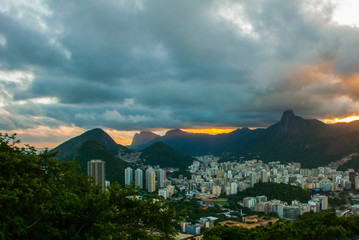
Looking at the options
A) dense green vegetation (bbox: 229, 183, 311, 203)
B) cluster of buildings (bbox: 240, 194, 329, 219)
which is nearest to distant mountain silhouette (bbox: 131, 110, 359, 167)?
dense green vegetation (bbox: 229, 183, 311, 203)

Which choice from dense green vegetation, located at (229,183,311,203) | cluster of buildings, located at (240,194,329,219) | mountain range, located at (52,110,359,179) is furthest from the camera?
mountain range, located at (52,110,359,179)

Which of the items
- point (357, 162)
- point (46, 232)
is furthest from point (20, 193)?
point (357, 162)

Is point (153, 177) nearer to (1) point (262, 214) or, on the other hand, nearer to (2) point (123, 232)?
(1) point (262, 214)

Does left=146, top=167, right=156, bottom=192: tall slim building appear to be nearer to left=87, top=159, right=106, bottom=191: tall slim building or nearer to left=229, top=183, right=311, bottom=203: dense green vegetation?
left=87, top=159, right=106, bottom=191: tall slim building

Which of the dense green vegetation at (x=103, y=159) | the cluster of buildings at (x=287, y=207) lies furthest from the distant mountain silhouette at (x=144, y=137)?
the cluster of buildings at (x=287, y=207)

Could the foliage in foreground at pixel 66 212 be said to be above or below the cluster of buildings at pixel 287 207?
above

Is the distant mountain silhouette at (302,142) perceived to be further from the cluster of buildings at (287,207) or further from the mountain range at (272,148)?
the cluster of buildings at (287,207)
